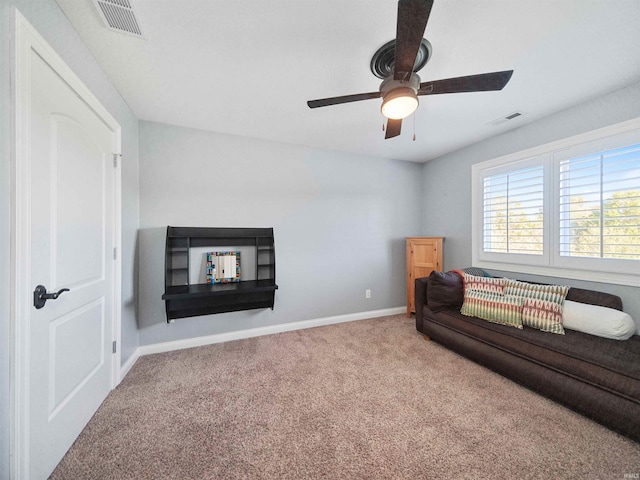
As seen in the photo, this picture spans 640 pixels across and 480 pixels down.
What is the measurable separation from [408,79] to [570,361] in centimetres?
218

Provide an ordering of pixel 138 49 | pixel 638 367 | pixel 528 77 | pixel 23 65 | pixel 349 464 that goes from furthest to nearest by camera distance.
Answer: pixel 528 77
pixel 138 49
pixel 638 367
pixel 349 464
pixel 23 65

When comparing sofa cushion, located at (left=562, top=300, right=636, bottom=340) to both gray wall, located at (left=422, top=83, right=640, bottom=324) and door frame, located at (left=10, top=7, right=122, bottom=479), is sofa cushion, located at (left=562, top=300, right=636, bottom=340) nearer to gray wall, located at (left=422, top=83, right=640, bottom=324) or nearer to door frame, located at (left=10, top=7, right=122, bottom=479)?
gray wall, located at (left=422, top=83, right=640, bottom=324)

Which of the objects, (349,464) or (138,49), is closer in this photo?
(349,464)

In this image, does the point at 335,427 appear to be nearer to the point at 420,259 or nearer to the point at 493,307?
the point at 493,307

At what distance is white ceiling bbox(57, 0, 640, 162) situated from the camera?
1.26m

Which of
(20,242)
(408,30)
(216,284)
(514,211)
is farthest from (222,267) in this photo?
(514,211)

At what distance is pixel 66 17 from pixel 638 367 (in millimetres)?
3940

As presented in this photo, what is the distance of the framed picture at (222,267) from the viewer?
2.56 m

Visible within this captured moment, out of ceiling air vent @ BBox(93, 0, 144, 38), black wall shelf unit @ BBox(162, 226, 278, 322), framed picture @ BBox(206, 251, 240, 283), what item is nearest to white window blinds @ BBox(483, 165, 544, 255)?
black wall shelf unit @ BBox(162, 226, 278, 322)

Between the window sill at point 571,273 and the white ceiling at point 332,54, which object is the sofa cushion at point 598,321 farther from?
the white ceiling at point 332,54

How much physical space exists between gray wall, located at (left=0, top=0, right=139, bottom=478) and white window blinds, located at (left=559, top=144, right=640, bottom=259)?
3.86 meters

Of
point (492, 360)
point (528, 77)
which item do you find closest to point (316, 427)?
point (492, 360)

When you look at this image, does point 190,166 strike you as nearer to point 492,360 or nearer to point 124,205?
point 124,205

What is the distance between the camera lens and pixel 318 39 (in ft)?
4.68
